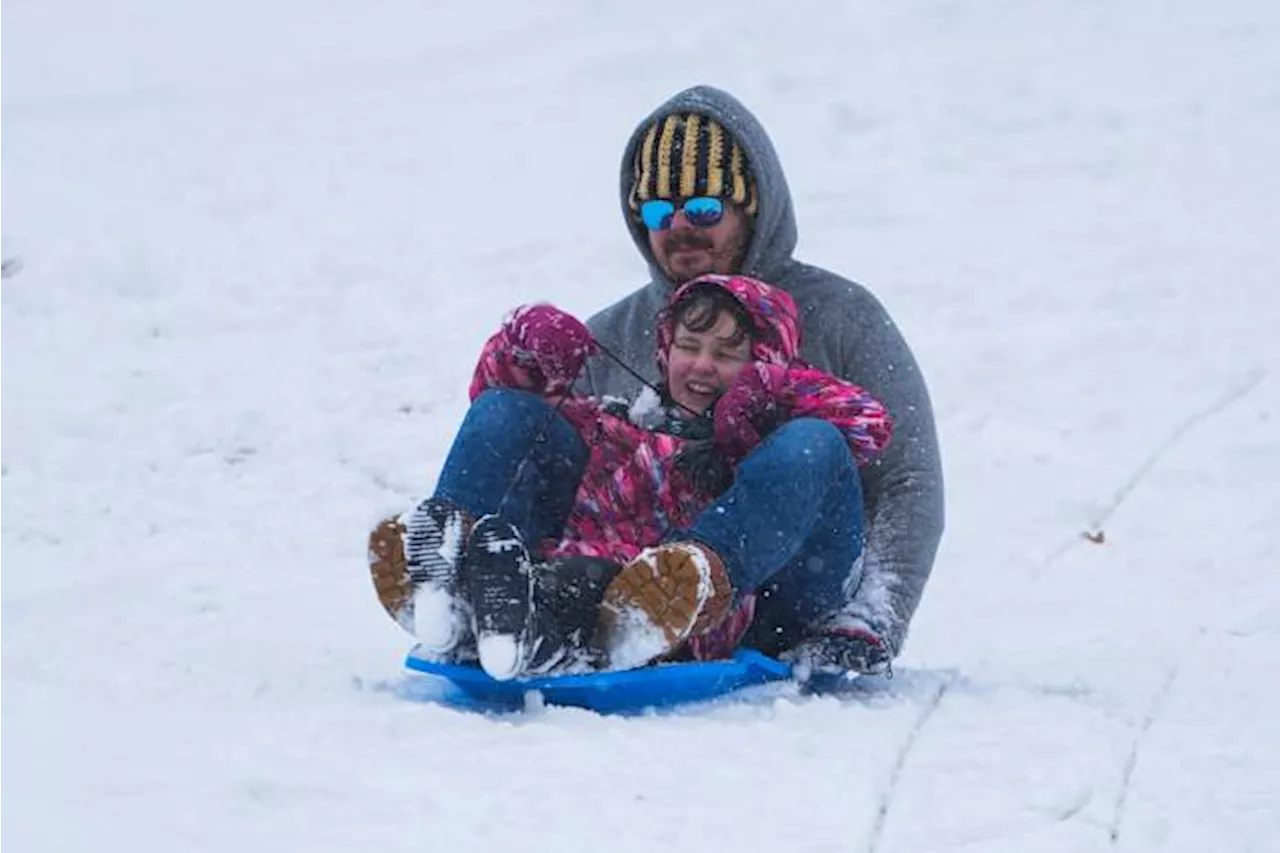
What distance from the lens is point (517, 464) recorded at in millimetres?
3293

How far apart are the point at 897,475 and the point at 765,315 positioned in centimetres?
53

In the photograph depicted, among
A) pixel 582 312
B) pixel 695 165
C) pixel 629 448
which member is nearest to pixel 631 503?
pixel 629 448

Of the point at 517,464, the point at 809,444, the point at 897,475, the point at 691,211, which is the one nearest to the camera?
the point at 809,444

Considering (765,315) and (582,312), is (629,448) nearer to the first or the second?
(765,315)

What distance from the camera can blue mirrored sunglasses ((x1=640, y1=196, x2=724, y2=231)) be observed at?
13.1ft

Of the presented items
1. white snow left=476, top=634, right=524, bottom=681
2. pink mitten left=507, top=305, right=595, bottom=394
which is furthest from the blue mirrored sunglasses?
white snow left=476, top=634, right=524, bottom=681

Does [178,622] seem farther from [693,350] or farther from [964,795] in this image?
[964,795]

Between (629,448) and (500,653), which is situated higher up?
(629,448)

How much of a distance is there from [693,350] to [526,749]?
3.73 feet

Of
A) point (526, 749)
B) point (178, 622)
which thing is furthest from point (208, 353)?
point (526, 749)

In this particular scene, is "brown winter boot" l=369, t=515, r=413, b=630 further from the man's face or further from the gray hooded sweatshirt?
the man's face

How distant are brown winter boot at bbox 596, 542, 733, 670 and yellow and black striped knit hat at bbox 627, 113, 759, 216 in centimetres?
117

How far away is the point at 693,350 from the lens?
3.60 m

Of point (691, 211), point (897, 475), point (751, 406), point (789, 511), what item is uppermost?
point (691, 211)
